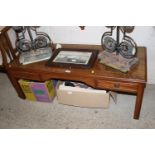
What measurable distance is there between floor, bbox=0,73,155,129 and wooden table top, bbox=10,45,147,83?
0.52 m

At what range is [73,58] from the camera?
1784 mm

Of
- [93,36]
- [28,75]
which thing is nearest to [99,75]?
[93,36]

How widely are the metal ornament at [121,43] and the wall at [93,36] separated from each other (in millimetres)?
83

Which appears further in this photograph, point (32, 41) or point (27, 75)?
point (32, 41)

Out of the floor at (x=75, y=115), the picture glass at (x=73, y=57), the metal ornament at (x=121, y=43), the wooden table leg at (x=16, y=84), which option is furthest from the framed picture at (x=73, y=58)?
the floor at (x=75, y=115)

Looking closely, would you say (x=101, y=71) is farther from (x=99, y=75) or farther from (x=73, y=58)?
(x=73, y=58)

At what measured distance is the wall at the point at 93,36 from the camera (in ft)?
5.81

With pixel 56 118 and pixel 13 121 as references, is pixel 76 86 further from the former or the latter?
pixel 13 121

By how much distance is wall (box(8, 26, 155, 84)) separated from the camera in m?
1.77

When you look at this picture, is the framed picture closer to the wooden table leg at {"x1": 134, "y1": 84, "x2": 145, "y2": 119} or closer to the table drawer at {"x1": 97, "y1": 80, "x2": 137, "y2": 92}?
the table drawer at {"x1": 97, "y1": 80, "x2": 137, "y2": 92}

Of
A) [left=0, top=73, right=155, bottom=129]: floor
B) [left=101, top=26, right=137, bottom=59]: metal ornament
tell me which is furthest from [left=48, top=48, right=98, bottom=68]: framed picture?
[left=0, top=73, right=155, bottom=129]: floor

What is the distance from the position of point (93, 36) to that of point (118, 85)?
63cm
